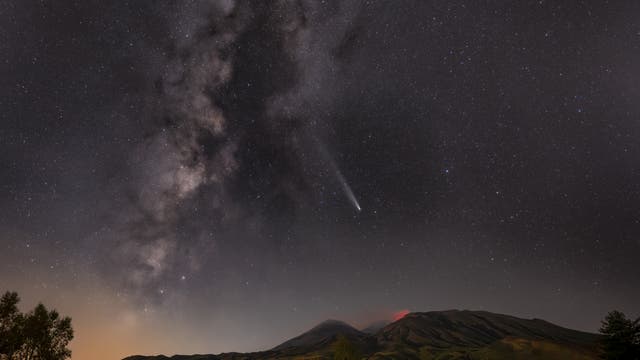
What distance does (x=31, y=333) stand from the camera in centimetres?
4416

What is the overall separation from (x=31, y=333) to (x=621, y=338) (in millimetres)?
68358

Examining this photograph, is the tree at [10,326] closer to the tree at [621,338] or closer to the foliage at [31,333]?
the foliage at [31,333]

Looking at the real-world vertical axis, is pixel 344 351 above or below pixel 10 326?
below

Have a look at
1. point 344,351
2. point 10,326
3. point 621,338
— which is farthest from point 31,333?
point 344,351

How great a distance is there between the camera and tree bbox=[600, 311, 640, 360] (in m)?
36.7

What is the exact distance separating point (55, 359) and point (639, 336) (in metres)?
69.5

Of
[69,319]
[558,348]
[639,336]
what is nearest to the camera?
[639,336]

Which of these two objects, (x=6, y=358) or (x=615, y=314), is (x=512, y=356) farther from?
(x=6, y=358)

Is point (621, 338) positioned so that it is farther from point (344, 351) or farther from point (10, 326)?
point (344, 351)

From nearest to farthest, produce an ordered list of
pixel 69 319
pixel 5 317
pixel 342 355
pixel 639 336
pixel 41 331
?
1. pixel 639 336
2. pixel 5 317
3. pixel 41 331
4. pixel 69 319
5. pixel 342 355

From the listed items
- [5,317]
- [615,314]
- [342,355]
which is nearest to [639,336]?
[615,314]

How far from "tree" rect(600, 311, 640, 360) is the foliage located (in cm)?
6526

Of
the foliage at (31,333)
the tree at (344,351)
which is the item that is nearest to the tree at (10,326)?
the foliage at (31,333)

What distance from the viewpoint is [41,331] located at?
4606cm
